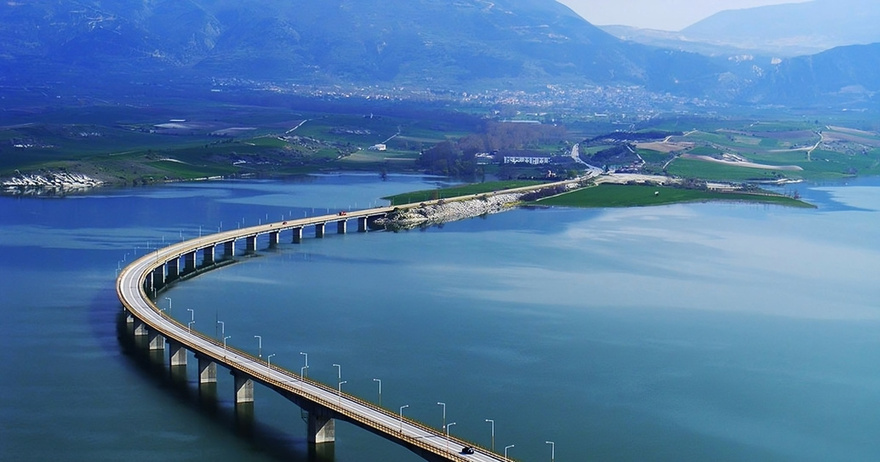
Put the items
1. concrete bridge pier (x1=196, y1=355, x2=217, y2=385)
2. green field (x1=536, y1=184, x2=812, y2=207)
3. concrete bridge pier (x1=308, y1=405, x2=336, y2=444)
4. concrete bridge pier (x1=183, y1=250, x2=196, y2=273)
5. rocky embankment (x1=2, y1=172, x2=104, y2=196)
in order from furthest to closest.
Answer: rocky embankment (x1=2, y1=172, x2=104, y2=196)
green field (x1=536, y1=184, x2=812, y2=207)
concrete bridge pier (x1=183, y1=250, x2=196, y2=273)
concrete bridge pier (x1=196, y1=355, x2=217, y2=385)
concrete bridge pier (x1=308, y1=405, x2=336, y2=444)

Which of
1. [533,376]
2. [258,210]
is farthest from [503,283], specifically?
[258,210]

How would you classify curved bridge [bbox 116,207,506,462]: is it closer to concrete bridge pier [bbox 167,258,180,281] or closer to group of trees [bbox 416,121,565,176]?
concrete bridge pier [bbox 167,258,180,281]

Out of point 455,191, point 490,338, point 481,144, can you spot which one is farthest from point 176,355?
point 481,144

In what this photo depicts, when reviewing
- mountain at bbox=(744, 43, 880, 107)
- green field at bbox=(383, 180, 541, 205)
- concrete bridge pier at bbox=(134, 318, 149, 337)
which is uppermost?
mountain at bbox=(744, 43, 880, 107)

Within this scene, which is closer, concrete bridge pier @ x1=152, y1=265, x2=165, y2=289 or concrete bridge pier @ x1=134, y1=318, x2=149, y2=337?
concrete bridge pier @ x1=134, y1=318, x2=149, y2=337

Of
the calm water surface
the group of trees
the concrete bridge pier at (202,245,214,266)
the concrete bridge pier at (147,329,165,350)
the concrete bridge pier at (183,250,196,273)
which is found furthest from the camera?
the group of trees

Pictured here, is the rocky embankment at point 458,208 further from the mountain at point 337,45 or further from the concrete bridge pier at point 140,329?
the mountain at point 337,45

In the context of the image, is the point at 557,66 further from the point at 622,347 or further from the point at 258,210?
the point at 622,347

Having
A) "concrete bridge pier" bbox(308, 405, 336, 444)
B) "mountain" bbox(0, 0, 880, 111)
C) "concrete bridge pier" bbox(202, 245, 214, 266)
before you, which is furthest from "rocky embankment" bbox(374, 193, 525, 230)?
"mountain" bbox(0, 0, 880, 111)

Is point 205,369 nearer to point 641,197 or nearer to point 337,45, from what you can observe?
point 641,197
